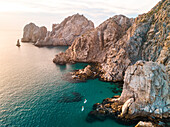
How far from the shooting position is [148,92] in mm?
36844

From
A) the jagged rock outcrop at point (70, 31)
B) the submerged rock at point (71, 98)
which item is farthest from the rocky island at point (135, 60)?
the jagged rock outcrop at point (70, 31)

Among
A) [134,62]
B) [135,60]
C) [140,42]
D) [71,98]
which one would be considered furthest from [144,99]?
[140,42]

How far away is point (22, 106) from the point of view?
42.1m

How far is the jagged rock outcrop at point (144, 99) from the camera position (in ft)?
118

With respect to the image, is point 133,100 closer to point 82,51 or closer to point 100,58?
point 100,58

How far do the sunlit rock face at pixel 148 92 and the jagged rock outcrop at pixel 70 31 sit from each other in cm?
14641

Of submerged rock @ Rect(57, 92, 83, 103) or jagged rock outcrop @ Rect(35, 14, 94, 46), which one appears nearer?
submerged rock @ Rect(57, 92, 83, 103)

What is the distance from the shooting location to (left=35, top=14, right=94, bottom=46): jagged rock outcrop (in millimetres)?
176250

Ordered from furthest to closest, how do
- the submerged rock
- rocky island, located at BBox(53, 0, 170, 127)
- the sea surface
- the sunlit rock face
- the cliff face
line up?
the cliff face < the submerged rock < rocky island, located at BBox(53, 0, 170, 127) < the sunlit rock face < the sea surface

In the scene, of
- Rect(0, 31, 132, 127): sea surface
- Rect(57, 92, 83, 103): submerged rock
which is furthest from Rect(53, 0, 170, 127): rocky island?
Rect(57, 92, 83, 103): submerged rock

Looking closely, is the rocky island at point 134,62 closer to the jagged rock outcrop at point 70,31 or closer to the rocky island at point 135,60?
the rocky island at point 135,60

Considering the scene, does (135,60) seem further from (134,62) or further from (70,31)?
(70,31)

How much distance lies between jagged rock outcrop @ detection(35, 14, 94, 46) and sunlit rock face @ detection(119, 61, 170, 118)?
14641cm

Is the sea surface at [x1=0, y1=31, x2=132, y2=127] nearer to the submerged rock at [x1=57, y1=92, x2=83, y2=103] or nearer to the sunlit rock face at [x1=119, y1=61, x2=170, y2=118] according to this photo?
the submerged rock at [x1=57, y1=92, x2=83, y2=103]
